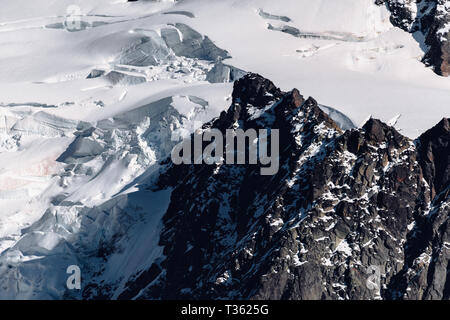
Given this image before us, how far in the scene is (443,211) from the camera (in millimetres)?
199500

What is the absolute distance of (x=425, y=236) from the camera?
199 meters

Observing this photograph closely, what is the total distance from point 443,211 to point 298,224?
15.9m
